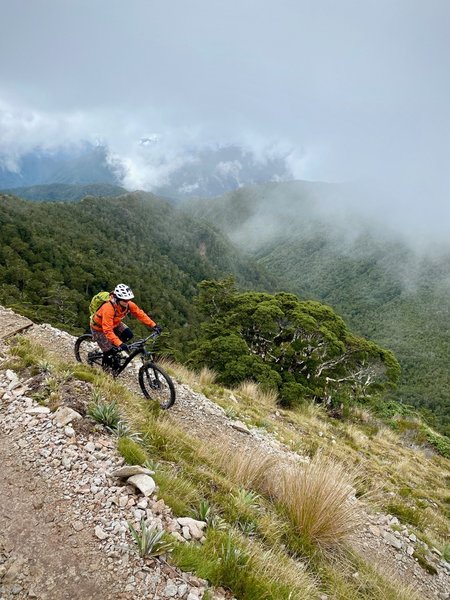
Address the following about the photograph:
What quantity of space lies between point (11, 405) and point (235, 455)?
3253 millimetres

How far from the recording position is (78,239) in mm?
Result: 98812

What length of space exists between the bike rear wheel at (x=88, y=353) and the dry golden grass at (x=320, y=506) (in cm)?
470

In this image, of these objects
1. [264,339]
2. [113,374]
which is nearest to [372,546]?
[113,374]

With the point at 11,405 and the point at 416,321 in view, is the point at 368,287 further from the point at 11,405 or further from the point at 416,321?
the point at 11,405

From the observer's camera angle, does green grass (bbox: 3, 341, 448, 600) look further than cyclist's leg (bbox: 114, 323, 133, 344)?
No

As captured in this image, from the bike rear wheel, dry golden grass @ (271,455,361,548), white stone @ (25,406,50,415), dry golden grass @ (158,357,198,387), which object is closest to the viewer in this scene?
dry golden grass @ (271,455,361,548)

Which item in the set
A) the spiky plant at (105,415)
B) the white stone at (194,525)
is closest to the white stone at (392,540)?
the white stone at (194,525)

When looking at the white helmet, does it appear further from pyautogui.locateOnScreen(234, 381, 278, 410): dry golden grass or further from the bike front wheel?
pyautogui.locateOnScreen(234, 381, 278, 410): dry golden grass

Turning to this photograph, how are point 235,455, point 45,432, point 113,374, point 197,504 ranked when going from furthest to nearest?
point 113,374 → point 235,455 → point 45,432 → point 197,504

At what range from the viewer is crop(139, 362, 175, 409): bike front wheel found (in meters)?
6.95

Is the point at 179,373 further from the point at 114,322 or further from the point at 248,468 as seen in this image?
the point at 248,468

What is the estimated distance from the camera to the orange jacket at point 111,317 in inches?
259

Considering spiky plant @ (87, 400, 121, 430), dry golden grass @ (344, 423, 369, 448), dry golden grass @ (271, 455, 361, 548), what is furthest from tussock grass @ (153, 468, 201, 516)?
dry golden grass @ (344, 423, 369, 448)

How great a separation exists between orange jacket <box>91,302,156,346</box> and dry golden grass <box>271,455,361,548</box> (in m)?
3.74
